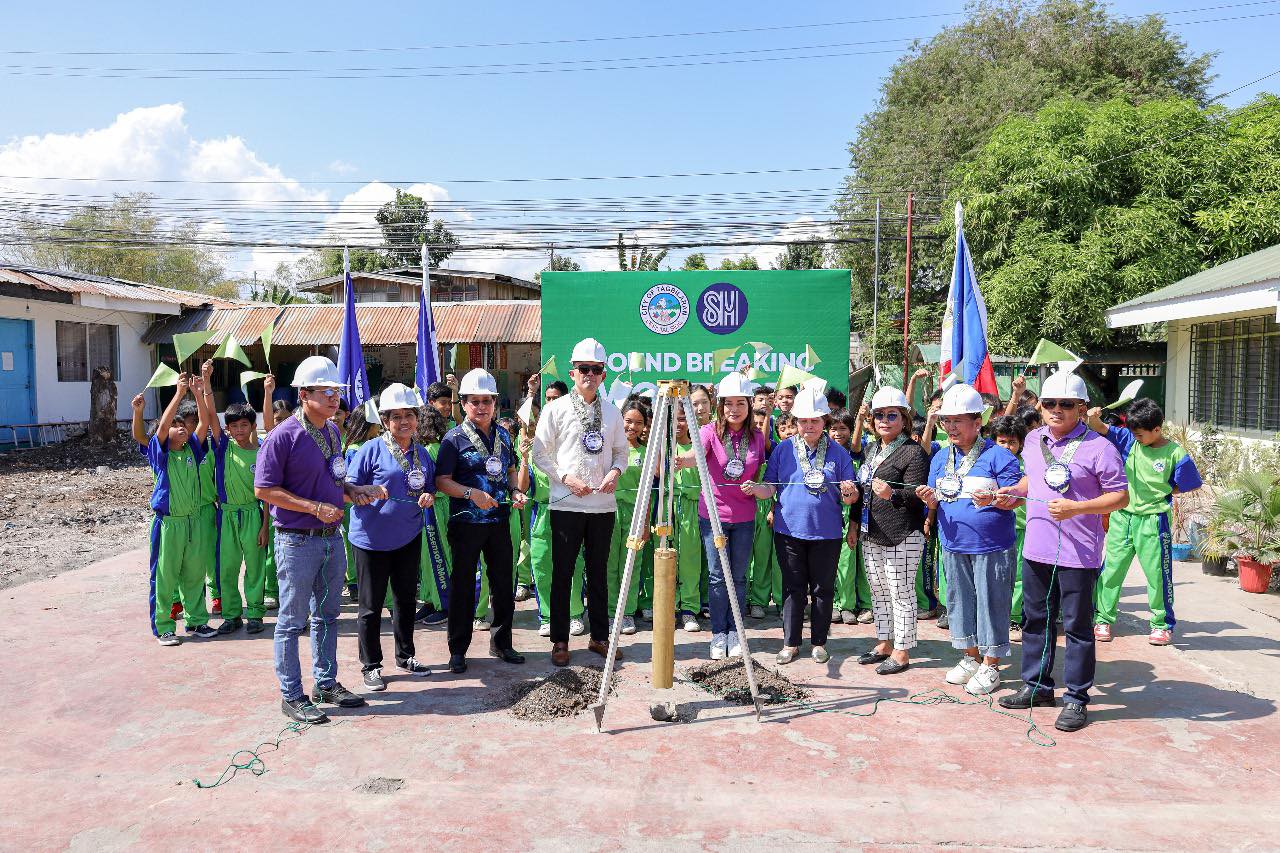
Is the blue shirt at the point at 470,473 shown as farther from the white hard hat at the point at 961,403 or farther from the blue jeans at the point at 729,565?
the white hard hat at the point at 961,403

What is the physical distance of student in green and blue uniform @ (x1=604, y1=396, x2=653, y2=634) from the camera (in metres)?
6.54

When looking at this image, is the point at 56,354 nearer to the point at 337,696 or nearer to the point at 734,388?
the point at 337,696

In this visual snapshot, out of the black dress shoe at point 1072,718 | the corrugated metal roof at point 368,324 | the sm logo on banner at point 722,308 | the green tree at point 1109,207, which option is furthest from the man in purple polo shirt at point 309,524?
the corrugated metal roof at point 368,324

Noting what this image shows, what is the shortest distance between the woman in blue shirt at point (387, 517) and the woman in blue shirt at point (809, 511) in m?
Answer: 2.18

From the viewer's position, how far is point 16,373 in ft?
56.9

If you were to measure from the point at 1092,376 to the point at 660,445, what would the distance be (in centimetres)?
1915

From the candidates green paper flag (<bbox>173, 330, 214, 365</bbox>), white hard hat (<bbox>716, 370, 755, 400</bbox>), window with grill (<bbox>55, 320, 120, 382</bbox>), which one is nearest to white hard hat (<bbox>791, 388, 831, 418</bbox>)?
white hard hat (<bbox>716, 370, 755, 400</bbox>)

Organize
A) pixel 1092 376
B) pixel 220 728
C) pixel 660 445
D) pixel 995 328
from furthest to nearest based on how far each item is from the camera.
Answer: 1. pixel 1092 376
2. pixel 995 328
3. pixel 660 445
4. pixel 220 728

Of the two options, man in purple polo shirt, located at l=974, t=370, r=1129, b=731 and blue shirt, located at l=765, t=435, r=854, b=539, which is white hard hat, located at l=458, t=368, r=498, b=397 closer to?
blue shirt, located at l=765, t=435, r=854, b=539

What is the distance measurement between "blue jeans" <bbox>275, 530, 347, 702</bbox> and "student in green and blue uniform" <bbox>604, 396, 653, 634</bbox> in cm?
217

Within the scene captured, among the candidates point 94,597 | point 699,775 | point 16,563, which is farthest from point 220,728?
point 16,563

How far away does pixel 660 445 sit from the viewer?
505cm

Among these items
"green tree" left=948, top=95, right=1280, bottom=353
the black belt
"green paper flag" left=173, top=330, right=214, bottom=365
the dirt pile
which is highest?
"green tree" left=948, top=95, right=1280, bottom=353

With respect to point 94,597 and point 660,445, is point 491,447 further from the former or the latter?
point 94,597
